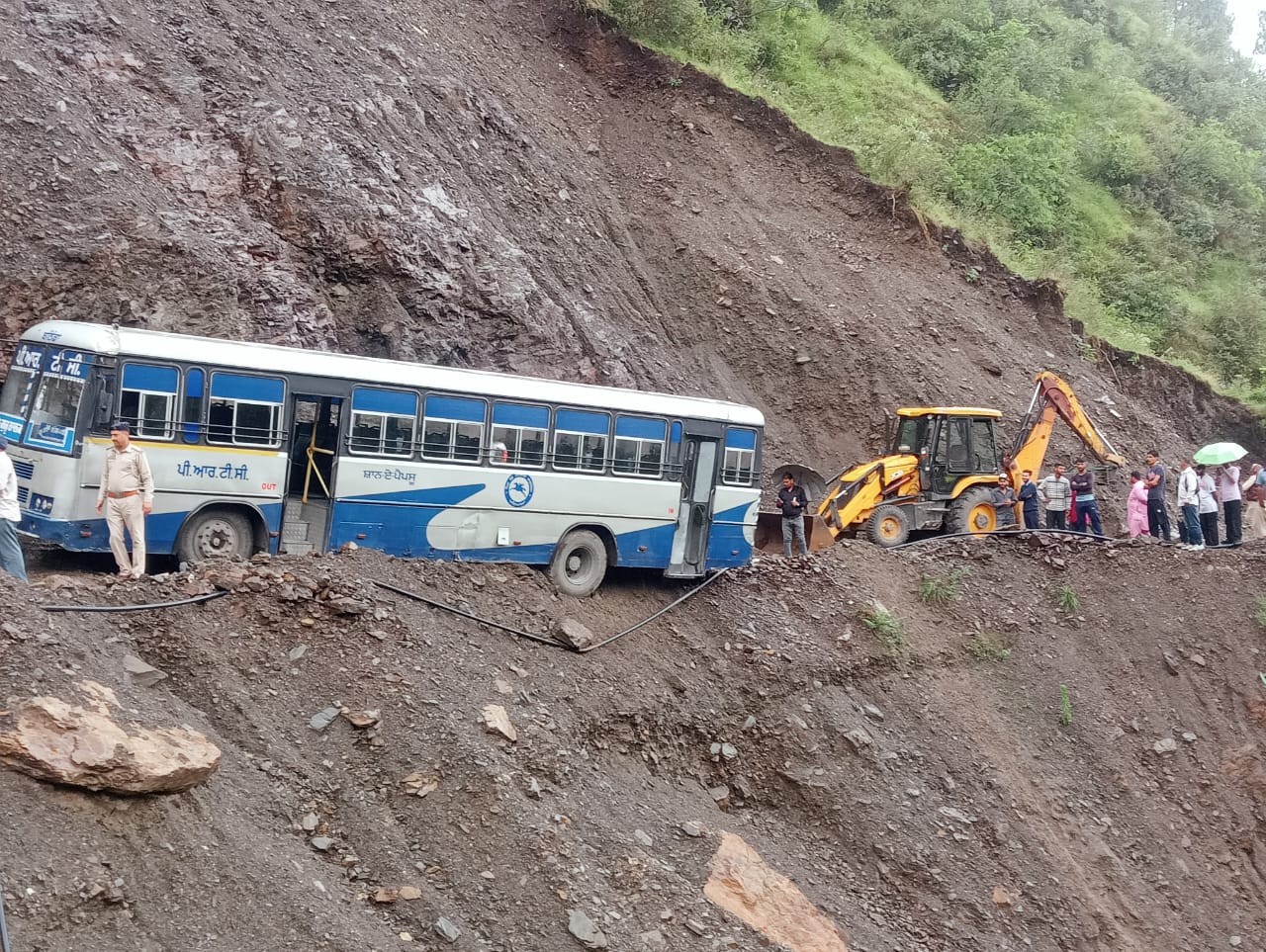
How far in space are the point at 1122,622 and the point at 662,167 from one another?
46.2ft

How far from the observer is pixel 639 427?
603 inches

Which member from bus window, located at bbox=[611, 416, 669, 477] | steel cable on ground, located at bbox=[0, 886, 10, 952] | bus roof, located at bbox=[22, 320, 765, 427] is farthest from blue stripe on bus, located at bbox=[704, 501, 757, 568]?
steel cable on ground, located at bbox=[0, 886, 10, 952]

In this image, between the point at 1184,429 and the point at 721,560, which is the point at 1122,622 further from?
the point at 1184,429

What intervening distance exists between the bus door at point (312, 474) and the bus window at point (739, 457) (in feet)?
18.0

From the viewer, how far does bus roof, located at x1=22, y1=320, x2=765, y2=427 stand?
480 inches

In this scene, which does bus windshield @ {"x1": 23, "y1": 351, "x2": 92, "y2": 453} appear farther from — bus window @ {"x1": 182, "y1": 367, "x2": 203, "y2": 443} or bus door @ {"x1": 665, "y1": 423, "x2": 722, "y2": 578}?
bus door @ {"x1": 665, "y1": 423, "x2": 722, "y2": 578}

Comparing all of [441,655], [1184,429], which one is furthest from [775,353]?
[441,655]

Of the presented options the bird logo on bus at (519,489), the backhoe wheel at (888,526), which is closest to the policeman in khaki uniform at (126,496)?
the bird logo on bus at (519,489)

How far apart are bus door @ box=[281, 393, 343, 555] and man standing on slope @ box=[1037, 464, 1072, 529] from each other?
1278cm

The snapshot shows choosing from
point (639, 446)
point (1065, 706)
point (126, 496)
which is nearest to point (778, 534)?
point (639, 446)

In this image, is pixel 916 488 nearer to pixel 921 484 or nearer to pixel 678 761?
pixel 921 484

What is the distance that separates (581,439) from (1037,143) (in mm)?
21784

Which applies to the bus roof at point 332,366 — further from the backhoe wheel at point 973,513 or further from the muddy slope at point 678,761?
the backhoe wheel at point 973,513

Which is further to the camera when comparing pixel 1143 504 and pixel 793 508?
pixel 1143 504
